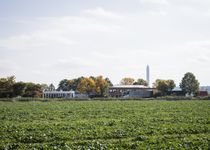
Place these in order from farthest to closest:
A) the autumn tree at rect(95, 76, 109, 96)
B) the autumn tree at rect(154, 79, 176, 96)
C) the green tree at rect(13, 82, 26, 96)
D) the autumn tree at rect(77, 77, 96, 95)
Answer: the autumn tree at rect(154, 79, 176, 96) < the autumn tree at rect(77, 77, 96, 95) < the autumn tree at rect(95, 76, 109, 96) < the green tree at rect(13, 82, 26, 96)

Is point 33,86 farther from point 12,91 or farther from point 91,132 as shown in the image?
point 91,132

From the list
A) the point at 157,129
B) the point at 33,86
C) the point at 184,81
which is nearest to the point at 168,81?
the point at 184,81

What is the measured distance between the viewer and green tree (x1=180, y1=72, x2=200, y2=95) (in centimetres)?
15385

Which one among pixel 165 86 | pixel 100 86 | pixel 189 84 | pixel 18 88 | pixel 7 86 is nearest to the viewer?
pixel 18 88

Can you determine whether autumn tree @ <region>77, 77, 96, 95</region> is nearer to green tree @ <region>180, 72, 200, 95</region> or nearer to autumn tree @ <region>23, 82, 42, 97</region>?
autumn tree @ <region>23, 82, 42, 97</region>

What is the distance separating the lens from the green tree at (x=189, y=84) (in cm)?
15385

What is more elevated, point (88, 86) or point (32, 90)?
point (88, 86)

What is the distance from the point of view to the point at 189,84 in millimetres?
156000

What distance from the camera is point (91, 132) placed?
64.2ft

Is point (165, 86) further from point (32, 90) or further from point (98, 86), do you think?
point (32, 90)

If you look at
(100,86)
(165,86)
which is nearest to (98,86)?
Answer: (100,86)

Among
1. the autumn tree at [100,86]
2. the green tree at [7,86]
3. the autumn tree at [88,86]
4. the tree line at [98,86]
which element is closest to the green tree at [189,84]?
the tree line at [98,86]

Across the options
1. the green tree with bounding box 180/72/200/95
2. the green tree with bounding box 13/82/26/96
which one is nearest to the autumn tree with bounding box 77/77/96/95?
the green tree with bounding box 13/82/26/96

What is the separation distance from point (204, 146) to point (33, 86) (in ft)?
417
